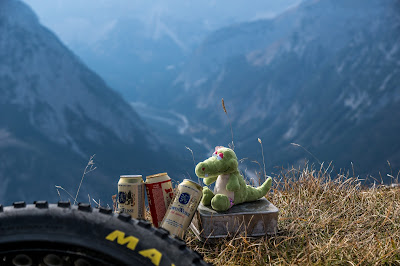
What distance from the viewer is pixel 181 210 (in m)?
2.59

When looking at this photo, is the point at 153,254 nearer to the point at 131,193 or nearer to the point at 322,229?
the point at 131,193

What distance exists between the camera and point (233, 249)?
2.66 m

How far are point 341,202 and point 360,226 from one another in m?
0.43

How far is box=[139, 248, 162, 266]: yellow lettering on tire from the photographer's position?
5.60 feet

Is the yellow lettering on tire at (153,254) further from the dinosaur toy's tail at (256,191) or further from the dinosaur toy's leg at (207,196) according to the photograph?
the dinosaur toy's tail at (256,191)

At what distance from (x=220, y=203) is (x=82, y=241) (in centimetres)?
123

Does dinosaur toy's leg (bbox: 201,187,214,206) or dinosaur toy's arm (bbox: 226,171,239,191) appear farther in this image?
dinosaur toy's leg (bbox: 201,187,214,206)

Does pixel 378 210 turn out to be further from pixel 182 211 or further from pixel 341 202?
pixel 182 211

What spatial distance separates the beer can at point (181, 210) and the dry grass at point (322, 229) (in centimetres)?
28

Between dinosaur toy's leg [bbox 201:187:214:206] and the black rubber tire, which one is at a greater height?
dinosaur toy's leg [bbox 201:187:214:206]

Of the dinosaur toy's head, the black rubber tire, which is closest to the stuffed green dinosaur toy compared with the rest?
the dinosaur toy's head

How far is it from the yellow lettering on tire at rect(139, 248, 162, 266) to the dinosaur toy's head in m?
Answer: 1.12

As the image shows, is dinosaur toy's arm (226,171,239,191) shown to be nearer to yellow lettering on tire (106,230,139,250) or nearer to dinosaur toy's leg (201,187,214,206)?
dinosaur toy's leg (201,187,214,206)

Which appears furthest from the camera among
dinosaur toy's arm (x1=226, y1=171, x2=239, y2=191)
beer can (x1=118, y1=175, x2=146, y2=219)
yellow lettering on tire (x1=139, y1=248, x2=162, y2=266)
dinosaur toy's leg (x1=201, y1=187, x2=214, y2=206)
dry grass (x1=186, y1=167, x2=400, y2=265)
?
dinosaur toy's leg (x1=201, y1=187, x2=214, y2=206)
